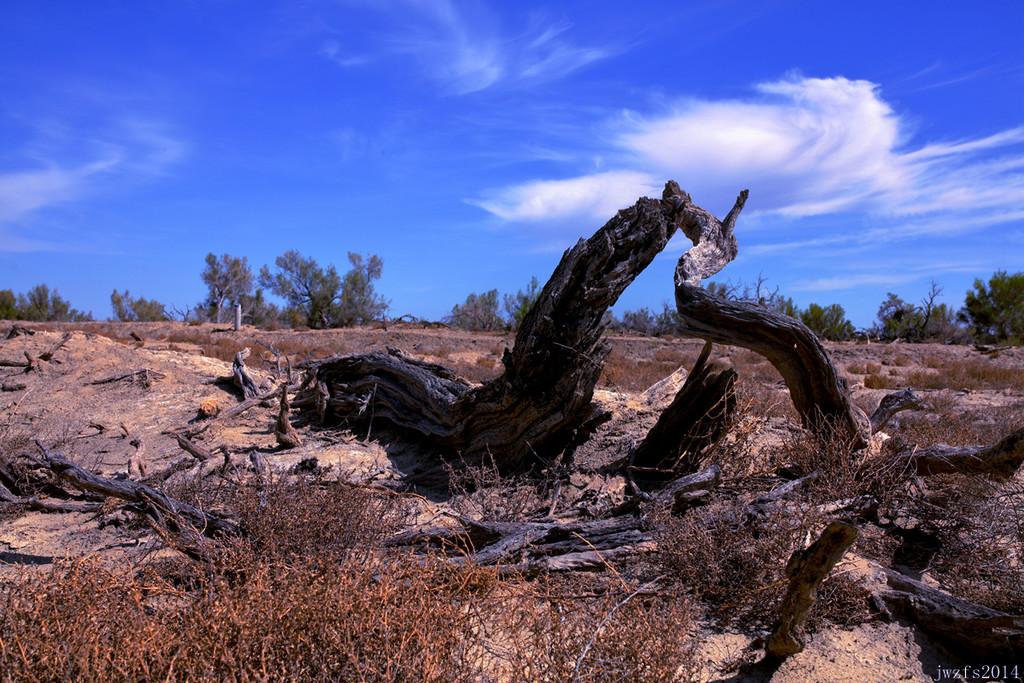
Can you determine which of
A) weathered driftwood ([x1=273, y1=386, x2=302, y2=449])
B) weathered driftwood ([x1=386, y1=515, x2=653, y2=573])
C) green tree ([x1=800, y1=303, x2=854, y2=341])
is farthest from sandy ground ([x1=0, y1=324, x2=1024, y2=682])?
green tree ([x1=800, y1=303, x2=854, y2=341])

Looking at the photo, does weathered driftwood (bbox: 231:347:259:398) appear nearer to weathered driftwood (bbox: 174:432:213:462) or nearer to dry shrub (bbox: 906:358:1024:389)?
weathered driftwood (bbox: 174:432:213:462)

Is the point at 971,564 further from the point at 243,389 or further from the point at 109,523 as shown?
the point at 243,389

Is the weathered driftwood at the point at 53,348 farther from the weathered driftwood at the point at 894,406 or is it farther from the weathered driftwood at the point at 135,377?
the weathered driftwood at the point at 894,406

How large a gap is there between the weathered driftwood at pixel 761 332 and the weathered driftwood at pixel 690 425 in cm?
30

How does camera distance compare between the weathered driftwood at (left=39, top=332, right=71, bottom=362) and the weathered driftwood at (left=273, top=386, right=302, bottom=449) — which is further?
the weathered driftwood at (left=39, top=332, right=71, bottom=362)

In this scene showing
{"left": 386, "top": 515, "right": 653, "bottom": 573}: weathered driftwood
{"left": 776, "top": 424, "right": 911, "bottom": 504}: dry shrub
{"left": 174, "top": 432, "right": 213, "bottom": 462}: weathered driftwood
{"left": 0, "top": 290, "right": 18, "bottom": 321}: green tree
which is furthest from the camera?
{"left": 0, "top": 290, "right": 18, "bottom": 321}: green tree

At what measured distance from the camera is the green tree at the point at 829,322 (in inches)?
1173

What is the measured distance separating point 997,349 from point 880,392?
1073cm

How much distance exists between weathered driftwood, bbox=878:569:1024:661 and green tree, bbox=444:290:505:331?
83.6ft

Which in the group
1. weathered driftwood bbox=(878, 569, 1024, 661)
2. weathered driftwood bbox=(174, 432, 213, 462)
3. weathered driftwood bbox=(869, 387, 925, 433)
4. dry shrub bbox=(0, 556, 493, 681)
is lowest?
weathered driftwood bbox=(878, 569, 1024, 661)

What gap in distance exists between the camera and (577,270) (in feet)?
20.4

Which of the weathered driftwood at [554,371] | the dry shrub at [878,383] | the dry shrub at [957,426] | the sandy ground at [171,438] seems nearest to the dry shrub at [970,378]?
the dry shrub at [878,383]

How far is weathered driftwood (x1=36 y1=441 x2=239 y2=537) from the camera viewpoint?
4840mm

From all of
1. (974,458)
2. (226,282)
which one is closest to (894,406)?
(974,458)
